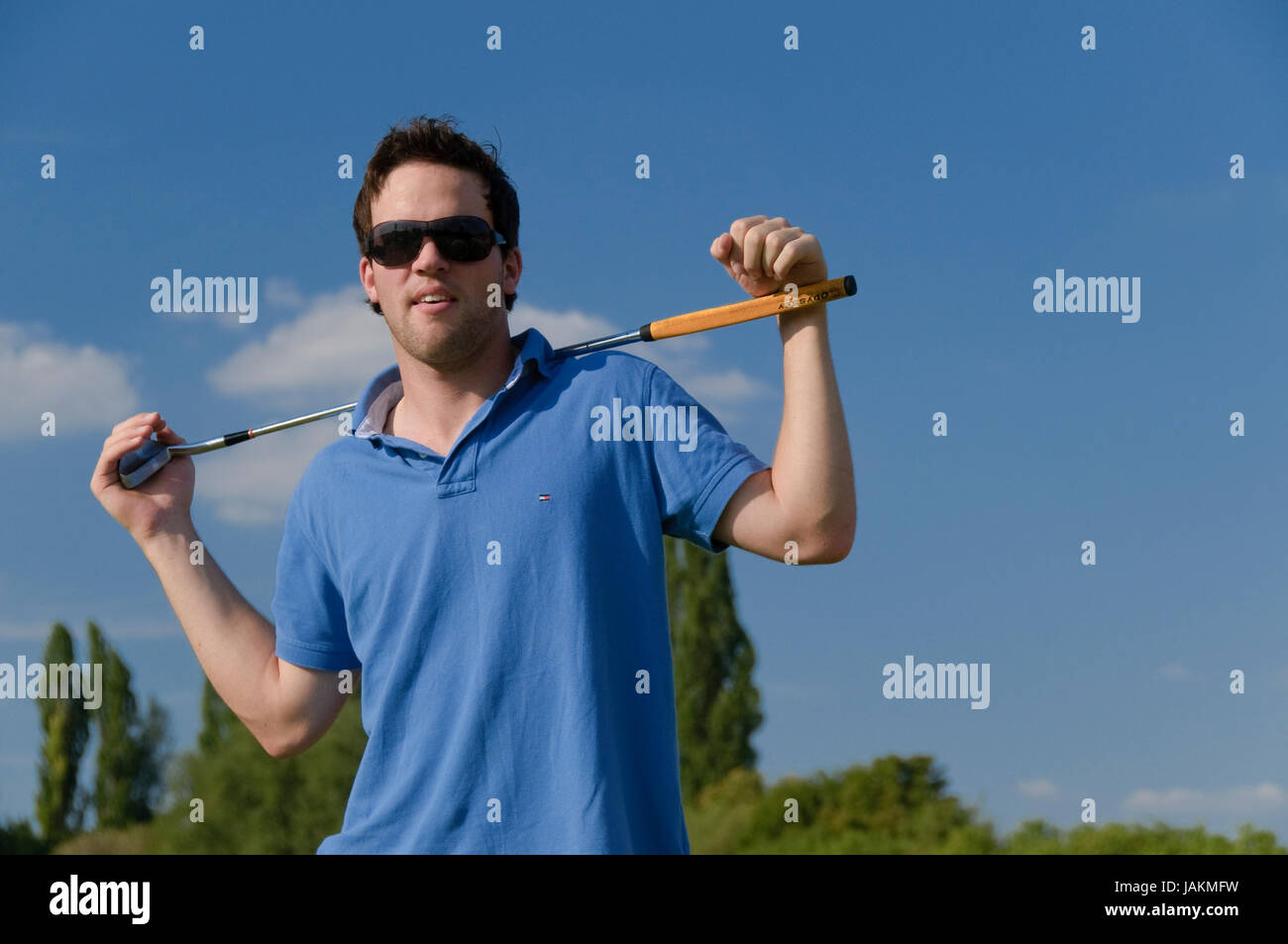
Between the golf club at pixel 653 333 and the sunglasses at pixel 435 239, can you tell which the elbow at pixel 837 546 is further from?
the sunglasses at pixel 435 239

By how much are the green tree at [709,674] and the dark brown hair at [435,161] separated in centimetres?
2633

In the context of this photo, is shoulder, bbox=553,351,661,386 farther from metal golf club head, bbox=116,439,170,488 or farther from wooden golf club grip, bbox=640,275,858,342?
metal golf club head, bbox=116,439,170,488

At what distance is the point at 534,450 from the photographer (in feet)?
10.6

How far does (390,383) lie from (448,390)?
40 centimetres

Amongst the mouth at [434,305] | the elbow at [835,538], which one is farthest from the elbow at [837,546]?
the mouth at [434,305]

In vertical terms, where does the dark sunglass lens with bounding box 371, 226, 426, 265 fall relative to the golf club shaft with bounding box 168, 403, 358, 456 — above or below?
above

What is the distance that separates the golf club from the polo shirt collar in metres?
0.06

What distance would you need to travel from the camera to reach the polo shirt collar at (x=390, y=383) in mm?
3455

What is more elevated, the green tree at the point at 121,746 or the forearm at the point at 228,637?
the forearm at the point at 228,637

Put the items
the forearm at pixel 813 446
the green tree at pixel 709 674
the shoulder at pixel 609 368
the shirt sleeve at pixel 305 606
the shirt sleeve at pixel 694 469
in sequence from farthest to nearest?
the green tree at pixel 709 674
the shirt sleeve at pixel 305 606
the shoulder at pixel 609 368
the shirt sleeve at pixel 694 469
the forearm at pixel 813 446

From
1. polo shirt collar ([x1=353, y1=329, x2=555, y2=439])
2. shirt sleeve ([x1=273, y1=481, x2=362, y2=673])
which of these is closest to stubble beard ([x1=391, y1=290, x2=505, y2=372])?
polo shirt collar ([x1=353, y1=329, x2=555, y2=439])

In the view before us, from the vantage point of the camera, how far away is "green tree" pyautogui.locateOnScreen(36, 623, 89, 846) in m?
35.2
